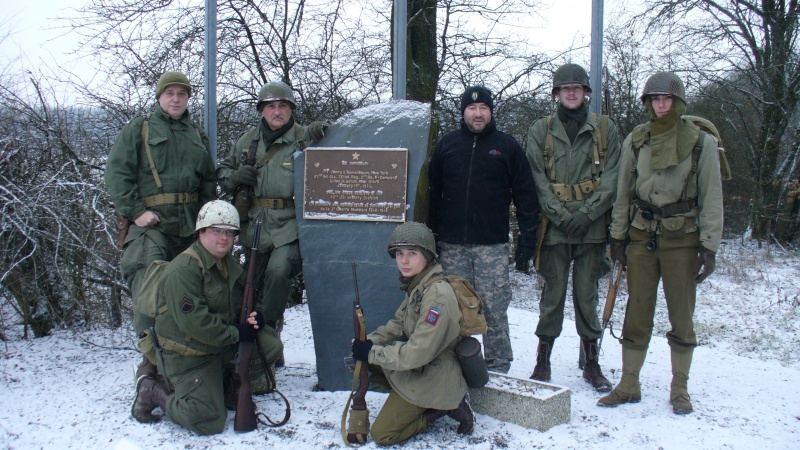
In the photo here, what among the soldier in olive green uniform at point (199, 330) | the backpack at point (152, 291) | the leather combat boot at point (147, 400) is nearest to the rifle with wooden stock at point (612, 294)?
the soldier in olive green uniform at point (199, 330)

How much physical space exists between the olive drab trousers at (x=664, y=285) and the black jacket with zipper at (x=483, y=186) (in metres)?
0.70

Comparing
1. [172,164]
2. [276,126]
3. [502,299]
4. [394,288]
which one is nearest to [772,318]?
[502,299]

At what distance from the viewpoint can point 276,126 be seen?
456cm

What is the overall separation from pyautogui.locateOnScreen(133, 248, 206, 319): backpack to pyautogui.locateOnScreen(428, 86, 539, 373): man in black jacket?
64.8 inches

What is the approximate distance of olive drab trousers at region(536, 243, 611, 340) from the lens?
170 inches

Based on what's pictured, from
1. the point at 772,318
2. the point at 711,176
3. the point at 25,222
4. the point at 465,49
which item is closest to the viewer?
the point at 711,176

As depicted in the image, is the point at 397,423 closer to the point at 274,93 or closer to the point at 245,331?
the point at 245,331

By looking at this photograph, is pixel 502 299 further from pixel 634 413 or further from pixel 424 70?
pixel 424 70

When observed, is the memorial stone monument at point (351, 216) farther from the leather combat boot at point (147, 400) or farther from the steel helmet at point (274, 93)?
the leather combat boot at point (147, 400)

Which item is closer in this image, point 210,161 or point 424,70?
point 210,161

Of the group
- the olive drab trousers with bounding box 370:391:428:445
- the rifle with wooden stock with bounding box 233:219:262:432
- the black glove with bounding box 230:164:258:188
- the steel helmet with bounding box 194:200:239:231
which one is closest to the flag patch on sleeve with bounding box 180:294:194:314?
the rifle with wooden stock with bounding box 233:219:262:432

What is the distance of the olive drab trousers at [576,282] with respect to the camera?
14.2ft

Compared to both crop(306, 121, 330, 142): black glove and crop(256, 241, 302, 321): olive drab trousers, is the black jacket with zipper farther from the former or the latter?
crop(256, 241, 302, 321): olive drab trousers

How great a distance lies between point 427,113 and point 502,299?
1366 mm
